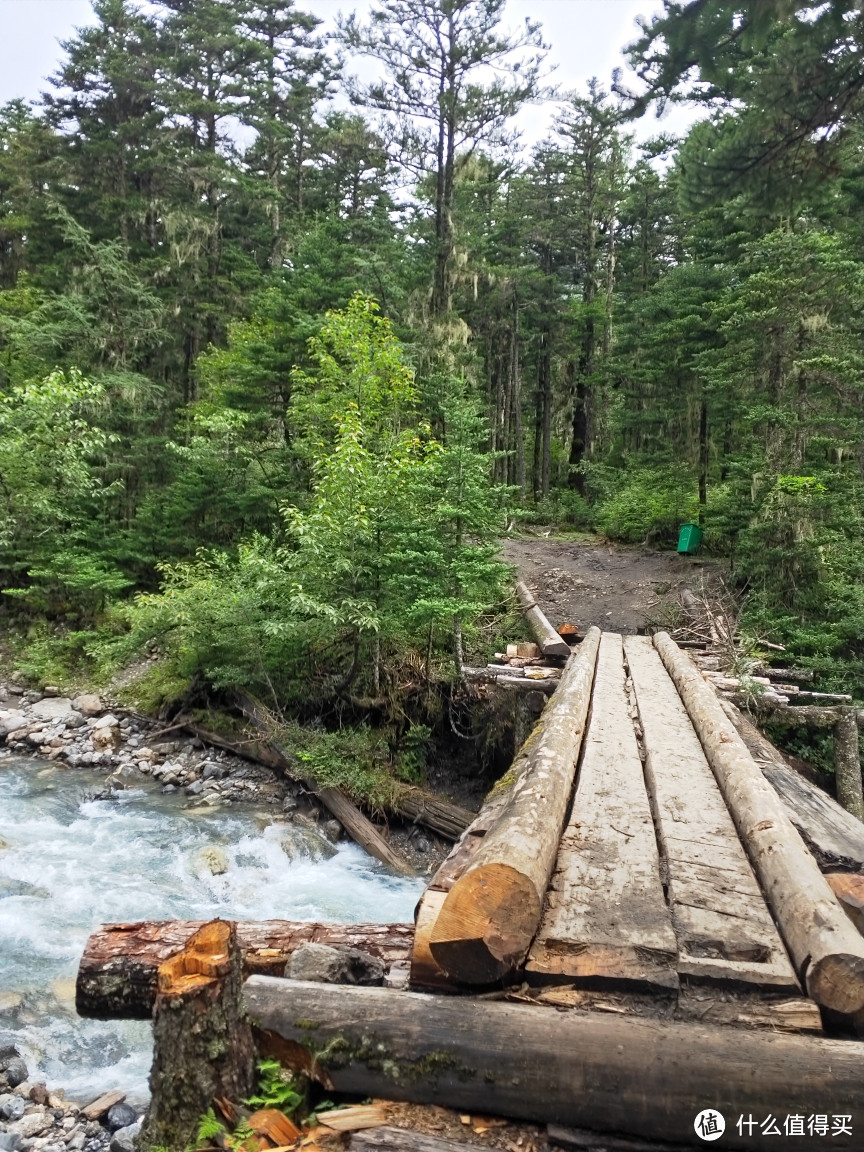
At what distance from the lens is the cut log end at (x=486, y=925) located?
7.79 feet

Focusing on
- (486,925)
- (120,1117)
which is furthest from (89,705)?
(486,925)

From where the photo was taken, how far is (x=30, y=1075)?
17.3ft

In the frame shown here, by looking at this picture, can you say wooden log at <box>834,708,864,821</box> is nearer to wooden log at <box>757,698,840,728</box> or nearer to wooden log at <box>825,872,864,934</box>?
wooden log at <box>757,698,840,728</box>

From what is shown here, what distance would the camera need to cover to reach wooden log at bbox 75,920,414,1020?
2.81 m

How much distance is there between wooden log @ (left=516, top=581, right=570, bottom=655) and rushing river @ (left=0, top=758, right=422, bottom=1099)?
343 centimetres

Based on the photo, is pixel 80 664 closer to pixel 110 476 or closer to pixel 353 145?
pixel 110 476

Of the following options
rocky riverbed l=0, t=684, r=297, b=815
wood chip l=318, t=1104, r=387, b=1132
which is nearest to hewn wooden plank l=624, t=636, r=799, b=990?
wood chip l=318, t=1104, r=387, b=1132

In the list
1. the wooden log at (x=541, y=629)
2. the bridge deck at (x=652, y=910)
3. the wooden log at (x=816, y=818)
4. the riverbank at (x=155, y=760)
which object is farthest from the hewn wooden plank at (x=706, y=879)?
the riverbank at (x=155, y=760)

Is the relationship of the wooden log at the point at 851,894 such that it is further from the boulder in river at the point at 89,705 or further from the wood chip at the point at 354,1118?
the boulder in river at the point at 89,705

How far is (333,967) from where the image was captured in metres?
2.67

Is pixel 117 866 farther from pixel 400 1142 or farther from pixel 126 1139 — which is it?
pixel 400 1142

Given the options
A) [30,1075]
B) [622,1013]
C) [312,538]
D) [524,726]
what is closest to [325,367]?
[312,538]

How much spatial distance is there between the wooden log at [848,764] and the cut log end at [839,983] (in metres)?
6.64

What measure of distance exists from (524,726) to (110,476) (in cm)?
1485
